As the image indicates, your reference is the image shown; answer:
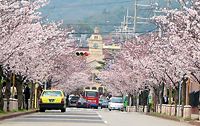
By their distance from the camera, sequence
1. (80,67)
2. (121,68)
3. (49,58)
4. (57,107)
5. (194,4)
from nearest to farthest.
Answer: (194,4) < (57,107) < (49,58) < (121,68) < (80,67)

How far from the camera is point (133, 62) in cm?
4384

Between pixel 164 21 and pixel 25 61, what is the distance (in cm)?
868

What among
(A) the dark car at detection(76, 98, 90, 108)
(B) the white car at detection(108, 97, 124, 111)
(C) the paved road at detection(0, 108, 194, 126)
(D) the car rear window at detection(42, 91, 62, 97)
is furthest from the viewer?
(A) the dark car at detection(76, 98, 90, 108)

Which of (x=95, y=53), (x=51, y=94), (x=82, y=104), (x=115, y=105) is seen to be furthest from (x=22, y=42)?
(x=95, y=53)

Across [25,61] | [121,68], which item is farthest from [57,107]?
[121,68]

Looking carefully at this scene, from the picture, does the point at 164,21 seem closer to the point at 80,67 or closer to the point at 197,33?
the point at 197,33

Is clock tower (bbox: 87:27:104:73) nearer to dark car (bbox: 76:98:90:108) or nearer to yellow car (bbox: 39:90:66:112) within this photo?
dark car (bbox: 76:98:90:108)

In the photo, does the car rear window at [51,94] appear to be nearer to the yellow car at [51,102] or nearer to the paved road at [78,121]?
the yellow car at [51,102]

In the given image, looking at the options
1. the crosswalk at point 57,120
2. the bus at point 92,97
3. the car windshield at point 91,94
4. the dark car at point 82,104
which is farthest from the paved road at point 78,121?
the car windshield at point 91,94

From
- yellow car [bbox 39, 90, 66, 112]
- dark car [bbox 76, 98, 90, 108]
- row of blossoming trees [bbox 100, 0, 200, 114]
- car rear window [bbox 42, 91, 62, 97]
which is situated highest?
row of blossoming trees [bbox 100, 0, 200, 114]

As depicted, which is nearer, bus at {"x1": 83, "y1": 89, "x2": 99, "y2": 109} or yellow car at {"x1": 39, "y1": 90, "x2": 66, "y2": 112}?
yellow car at {"x1": 39, "y1": 90, "x2": 66, "y2": 112}

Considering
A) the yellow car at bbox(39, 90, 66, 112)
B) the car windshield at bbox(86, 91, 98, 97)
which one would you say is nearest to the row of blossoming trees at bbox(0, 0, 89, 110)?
the yellow car at bbox(39, 90, 66, 112)

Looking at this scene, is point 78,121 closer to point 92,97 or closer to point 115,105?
point 115,105

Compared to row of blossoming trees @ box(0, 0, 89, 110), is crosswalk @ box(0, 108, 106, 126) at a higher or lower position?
lower
